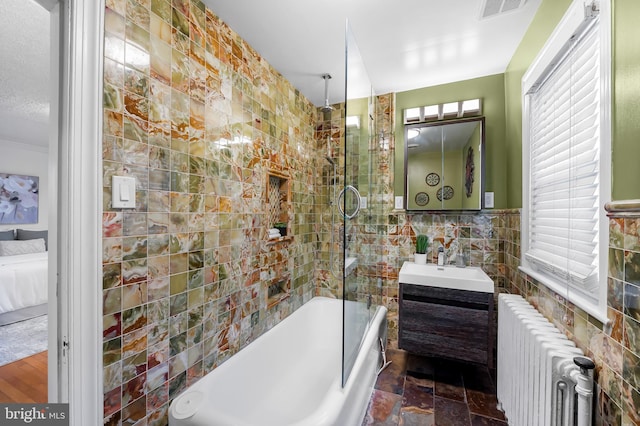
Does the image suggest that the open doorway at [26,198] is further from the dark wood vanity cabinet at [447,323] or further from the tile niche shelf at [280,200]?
the dark wood vanity cabinet at [447,323]

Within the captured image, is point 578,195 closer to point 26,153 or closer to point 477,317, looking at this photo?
point 477,317

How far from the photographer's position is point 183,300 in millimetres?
1305

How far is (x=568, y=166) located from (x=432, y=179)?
3.59 feet

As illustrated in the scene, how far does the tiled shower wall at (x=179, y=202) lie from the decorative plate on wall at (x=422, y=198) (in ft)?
4.39

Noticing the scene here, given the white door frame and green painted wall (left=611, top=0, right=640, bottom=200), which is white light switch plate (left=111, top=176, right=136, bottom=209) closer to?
the white door frame

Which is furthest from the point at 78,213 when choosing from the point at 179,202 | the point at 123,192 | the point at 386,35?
the point at 386,35

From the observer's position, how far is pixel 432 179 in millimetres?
2355

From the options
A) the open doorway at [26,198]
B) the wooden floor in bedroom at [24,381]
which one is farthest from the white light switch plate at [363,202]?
the wooden floor in bedroom at [24,381]

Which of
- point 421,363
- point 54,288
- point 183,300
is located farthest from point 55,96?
point 421,363

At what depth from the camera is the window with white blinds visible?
3.49 ft

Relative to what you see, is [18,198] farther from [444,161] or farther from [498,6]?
[498,6]

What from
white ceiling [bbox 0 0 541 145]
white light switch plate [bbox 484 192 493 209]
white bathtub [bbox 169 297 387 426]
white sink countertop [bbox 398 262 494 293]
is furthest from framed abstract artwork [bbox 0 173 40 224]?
white light switch plate [bbox 484 192 493 209]

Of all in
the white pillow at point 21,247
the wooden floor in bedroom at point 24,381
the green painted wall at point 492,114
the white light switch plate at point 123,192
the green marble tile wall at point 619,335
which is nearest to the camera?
the green marble tile wall at point 619,335

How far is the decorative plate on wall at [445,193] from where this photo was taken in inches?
90.5
